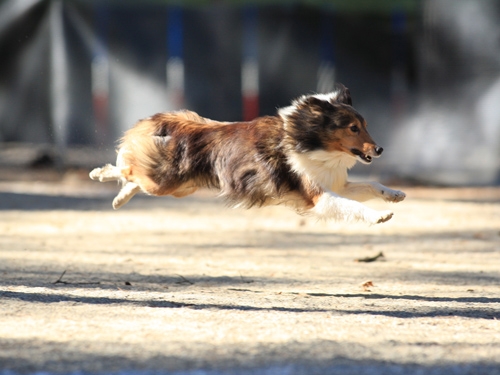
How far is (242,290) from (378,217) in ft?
4.09

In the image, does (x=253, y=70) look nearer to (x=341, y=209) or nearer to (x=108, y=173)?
(x=108, y=173)

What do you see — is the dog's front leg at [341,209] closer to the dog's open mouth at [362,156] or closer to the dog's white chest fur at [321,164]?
the dog's white chest fur at [321,164]

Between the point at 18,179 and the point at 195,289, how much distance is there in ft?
31.1

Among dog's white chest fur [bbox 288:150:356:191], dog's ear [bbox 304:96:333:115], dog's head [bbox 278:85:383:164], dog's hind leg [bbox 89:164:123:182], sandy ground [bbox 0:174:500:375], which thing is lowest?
sandy ground [bbox 0:174:500:375]

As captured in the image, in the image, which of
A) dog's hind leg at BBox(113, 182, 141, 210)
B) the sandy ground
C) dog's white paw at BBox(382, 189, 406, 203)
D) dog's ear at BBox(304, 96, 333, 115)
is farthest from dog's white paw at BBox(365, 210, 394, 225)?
dog's hind leg at BBox(113, 182, 141, 210)

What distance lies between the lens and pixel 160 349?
15.2 ft

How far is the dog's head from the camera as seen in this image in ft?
22.3

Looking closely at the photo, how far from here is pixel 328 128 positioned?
6891 mm

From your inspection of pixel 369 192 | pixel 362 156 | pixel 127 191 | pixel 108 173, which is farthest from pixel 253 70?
pixel 362 156

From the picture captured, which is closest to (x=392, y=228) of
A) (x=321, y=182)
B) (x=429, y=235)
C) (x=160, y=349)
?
(x=429, y=235)

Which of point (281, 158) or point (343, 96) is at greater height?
point (343, 96)

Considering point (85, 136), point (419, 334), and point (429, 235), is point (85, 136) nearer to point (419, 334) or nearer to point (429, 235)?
point (429, 235)

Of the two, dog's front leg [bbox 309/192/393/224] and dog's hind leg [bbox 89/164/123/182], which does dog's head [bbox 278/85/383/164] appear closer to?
dog's front leg [bbox 309/192/393/224]

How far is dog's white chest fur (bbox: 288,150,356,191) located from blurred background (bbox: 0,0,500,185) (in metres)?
7.93
